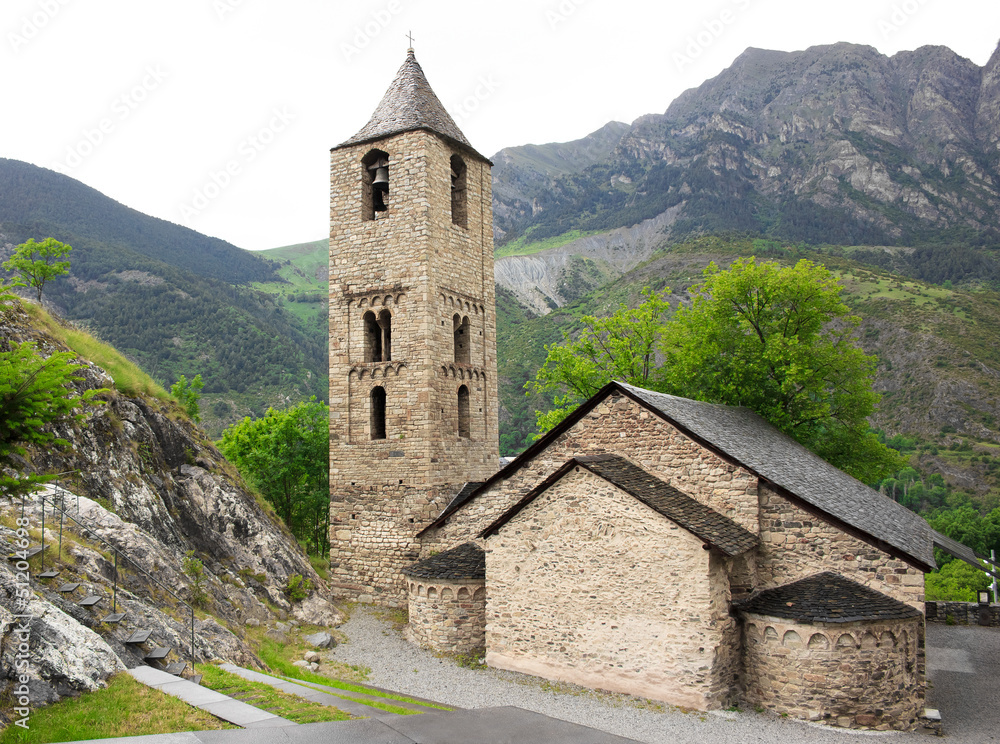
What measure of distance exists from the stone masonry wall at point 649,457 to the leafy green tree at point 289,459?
14.2 meters

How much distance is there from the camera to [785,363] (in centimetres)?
2188

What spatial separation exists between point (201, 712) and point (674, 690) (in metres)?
7.24

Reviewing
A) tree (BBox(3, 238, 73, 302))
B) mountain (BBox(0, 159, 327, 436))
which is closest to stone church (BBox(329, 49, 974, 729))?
tree (BBox(3, 238, 73, 302))

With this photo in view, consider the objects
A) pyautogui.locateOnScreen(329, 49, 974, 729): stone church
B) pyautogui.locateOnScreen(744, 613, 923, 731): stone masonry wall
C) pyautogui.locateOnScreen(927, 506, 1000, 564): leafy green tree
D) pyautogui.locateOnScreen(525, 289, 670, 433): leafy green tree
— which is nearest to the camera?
pyautogui.locateOnScreen(744, 613, 923, 731): stone masonry wall

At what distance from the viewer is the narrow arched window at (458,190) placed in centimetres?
2081

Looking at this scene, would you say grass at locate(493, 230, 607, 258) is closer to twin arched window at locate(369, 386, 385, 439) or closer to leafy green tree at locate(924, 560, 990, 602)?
leafy green tree at locate(924, 560, 990, 602)

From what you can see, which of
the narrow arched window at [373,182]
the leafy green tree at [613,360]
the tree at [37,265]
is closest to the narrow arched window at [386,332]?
the narrow arched window at [373,182]

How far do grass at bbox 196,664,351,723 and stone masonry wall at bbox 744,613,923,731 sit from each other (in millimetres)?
6758

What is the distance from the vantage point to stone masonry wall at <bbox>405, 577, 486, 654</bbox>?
14.3 meters

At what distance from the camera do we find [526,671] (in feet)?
42.2

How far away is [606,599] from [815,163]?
423ft

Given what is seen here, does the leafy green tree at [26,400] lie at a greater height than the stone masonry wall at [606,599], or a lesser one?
greater

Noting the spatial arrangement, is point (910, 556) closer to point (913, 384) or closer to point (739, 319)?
point (739, 319)

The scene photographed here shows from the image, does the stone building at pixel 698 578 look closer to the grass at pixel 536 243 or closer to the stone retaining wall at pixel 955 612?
the stone retaining wall at pixel 955 612
